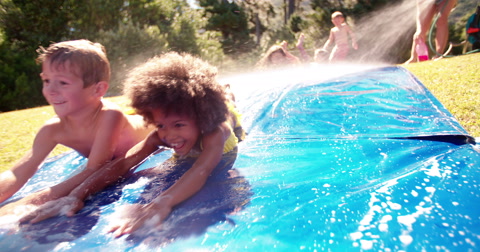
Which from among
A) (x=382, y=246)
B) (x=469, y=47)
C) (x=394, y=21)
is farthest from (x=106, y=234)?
(x=394, y=21)

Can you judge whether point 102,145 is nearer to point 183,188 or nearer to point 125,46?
point 183,188

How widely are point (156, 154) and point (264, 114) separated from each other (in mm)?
1211

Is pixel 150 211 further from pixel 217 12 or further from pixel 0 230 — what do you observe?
pixel 217 12

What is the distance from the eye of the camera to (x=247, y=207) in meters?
1.52

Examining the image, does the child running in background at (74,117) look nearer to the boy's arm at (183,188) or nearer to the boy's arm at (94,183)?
the boy's arm at (94,183)

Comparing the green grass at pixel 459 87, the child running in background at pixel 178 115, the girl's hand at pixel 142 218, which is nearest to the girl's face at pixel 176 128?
the child running in background at pixel 178 115

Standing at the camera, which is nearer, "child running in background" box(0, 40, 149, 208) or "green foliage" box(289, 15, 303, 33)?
"child running in background" box(0, 40, 149, 208)

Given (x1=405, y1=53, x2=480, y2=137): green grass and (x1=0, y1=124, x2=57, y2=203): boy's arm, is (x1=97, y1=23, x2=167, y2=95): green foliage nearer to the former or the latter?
(x1=0, y1=124, x2=57, y2=203): boy's arm

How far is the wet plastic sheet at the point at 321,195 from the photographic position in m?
1.22

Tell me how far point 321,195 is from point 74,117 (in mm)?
1636

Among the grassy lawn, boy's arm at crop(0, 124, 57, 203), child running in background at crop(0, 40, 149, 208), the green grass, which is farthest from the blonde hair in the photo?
the green grass

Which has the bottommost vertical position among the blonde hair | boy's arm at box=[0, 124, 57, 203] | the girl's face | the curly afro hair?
boy's arm at box=[0, 124, 57, 203]

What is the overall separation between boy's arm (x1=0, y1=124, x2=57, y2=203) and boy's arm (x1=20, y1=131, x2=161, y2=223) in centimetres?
45

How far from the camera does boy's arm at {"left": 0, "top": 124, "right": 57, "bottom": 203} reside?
1.94 m
